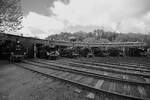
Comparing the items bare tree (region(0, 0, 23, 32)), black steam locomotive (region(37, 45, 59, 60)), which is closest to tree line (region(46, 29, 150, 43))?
black steam locomotive (region(37, 45, 59, 60))

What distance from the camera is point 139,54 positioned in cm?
1559

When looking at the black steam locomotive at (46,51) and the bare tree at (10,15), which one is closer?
the bare tree at (10,15)

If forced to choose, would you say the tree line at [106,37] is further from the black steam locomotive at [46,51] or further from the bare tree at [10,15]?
the bare tree at [10,15]

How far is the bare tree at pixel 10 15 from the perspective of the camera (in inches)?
247

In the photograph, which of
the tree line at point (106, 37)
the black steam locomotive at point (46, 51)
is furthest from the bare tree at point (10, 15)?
the tree line at point (106, 37)

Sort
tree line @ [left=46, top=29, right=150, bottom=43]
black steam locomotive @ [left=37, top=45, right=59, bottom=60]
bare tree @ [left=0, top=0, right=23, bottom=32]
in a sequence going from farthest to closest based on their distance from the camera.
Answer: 1. tree line @ [left=46, top=29, right=150, bottom=43]
2. black steam locomotive @ [left=37, top=45, right=59, bottom=60]
3. bare tree @ [left=0, top=0, right=23, bottom=32]

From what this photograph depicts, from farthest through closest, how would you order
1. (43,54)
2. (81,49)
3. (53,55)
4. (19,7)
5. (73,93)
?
1. (81,49)
2. (43,54)
3. (53,55)
4. (19,7)
5. (73,93)

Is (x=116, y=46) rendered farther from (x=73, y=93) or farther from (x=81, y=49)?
(x=73, y=93)

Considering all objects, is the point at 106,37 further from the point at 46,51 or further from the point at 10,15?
the point at 10,15

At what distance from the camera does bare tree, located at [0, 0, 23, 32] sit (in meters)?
6.26

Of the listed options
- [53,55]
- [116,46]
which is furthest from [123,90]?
[116,46]

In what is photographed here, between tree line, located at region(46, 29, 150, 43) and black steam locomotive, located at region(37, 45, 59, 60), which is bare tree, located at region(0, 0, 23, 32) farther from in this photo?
tree line, located at region(46, 29, 150, 43)

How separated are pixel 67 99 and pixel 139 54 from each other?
18415 mm

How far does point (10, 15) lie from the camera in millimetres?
6902
